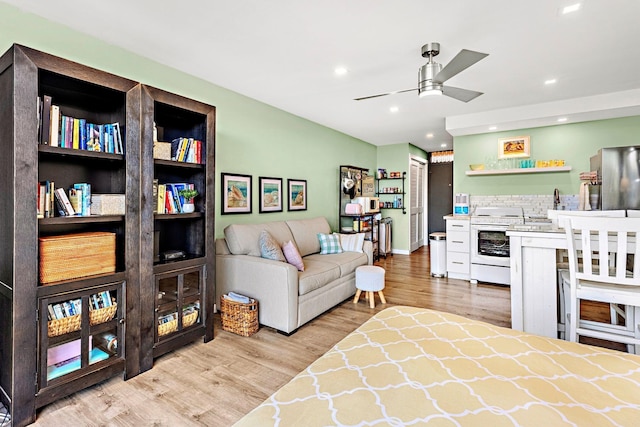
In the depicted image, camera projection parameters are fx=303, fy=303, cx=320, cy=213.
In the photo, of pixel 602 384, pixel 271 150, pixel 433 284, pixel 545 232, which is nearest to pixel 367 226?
pixel 433 284

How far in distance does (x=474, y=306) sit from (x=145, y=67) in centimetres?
435

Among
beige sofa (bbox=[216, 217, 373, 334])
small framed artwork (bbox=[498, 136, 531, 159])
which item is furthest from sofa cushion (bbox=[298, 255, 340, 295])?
small framed artwork (bbox=[498, 136, 531, 159])

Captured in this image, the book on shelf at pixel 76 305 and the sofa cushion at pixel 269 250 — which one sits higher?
the sofa cushion at pixel 269 250

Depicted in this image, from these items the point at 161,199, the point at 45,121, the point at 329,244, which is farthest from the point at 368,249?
the point at 45,121

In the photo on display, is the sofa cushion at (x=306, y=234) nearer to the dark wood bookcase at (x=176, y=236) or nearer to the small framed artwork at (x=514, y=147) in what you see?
the dark wood bookcase at (x=176, y=236)

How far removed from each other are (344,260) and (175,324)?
79.0 inches

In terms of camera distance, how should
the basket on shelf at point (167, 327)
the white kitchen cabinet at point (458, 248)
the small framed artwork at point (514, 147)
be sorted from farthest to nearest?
the small framed artwork at point (514, 147), the white kitchen cabinet at point (458, 248), the basket on shelf at point (167, 327)

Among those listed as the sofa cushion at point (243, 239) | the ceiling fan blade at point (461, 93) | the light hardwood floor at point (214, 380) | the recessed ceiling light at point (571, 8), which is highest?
the recessed ceiling light at point (571, 8)

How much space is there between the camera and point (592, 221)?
74.5 inches

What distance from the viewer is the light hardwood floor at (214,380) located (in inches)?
68.4

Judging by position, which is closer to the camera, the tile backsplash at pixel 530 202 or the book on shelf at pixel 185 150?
the book on shelf at pixel 185 150

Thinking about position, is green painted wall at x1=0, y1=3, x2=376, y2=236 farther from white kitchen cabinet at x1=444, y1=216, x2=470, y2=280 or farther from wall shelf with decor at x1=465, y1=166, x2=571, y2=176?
wall shelf with decor at x1=465, y1=166, x2=571, y2=176

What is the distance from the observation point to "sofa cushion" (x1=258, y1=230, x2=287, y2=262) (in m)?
3.12

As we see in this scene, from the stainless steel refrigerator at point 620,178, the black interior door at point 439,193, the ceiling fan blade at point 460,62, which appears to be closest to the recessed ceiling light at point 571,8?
the ceiling fan blade at point 460,62
